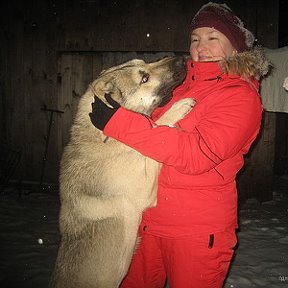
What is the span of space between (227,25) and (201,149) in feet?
3.23

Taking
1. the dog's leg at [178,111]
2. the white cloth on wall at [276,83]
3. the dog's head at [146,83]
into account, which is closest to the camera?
the dog's leg at [178,111]

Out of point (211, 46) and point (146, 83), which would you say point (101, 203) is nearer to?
point (146, 83)

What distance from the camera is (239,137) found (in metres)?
1.77

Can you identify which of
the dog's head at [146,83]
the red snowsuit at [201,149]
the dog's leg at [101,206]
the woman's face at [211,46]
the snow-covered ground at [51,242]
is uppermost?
the woman's face at [211,46]

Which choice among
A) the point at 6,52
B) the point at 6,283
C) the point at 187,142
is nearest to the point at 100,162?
the point at 187,142

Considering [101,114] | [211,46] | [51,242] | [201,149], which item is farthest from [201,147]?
[51,242]

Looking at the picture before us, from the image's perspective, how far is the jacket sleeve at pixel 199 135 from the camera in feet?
5.55

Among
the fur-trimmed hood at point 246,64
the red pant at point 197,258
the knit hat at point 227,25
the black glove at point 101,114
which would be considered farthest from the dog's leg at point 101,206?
the knit hat at point 227,25

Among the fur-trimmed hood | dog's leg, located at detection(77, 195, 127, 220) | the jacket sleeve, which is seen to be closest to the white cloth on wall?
the fur-trimmed hood

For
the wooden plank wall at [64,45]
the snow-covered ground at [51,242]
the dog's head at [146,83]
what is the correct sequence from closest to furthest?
1. the dog's head at [146,83]
2. the snow-covered ground at [51,242]
3. the wooden plank wall at [64,45]

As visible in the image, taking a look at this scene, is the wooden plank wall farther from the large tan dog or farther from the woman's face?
the large tan dog

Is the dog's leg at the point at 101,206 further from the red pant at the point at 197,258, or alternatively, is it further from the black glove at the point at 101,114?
the black glove at the point at 101,114

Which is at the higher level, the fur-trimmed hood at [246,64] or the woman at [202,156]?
the fur-trimmed hood at [246,64]

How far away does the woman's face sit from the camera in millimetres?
2146
